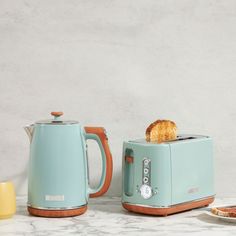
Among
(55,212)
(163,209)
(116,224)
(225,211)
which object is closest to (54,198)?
(55,212)

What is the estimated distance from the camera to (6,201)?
156 centimetres

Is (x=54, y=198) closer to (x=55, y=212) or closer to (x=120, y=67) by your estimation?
(x=55, y=212)

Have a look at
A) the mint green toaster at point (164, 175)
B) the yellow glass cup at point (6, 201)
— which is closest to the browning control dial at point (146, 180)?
the mint green toaster at point (164, 175)

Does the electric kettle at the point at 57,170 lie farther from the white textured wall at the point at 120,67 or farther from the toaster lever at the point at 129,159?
the white textured wall at the point at 120,67

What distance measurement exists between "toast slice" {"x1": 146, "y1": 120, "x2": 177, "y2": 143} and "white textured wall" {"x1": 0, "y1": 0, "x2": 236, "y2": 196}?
0.18 metres

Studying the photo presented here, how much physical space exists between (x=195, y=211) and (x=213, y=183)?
11 cm

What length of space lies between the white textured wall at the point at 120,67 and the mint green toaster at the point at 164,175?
0.21 metres

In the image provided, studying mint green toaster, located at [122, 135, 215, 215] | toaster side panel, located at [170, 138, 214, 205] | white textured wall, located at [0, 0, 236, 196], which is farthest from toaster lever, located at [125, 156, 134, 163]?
white textured wall, located at [0, 0, 236, 196]

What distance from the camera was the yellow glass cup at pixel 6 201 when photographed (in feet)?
5.05

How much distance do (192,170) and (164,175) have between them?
4.1 inches

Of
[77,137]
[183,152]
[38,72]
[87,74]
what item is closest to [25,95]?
[38,72]

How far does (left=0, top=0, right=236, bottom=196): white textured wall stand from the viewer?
1.83m

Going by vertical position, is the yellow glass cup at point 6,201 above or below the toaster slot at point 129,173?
below

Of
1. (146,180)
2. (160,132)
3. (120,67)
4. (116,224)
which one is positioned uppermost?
(120,67)
